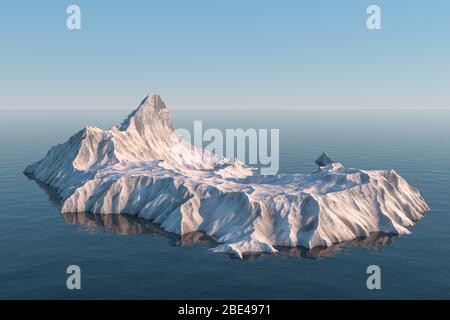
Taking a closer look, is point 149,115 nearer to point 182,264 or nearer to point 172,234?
point 172,234

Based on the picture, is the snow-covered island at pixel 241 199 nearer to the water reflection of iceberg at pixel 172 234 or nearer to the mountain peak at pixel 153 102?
the water reflection of iceberg at pixel 172 234

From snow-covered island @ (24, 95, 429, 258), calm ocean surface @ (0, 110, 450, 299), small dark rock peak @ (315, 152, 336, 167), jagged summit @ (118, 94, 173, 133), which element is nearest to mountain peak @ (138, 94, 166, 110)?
jagged summit @ (118, 94, 173, 133)

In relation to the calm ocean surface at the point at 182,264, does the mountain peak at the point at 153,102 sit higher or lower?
higher

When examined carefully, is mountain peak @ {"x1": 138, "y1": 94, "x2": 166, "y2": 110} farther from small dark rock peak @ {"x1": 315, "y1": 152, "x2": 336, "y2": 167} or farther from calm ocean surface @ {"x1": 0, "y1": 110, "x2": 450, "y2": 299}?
small dark rock peak @ {"x1": 315, "y1": 152, "x2": 336, "y2": 167}

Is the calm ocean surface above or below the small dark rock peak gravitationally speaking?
below

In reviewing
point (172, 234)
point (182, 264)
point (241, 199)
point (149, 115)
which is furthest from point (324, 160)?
point (182, 264)

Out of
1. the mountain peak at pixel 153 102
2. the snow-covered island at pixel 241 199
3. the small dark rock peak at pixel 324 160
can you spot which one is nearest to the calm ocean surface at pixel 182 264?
the snow-covered island at pixel 241 199
